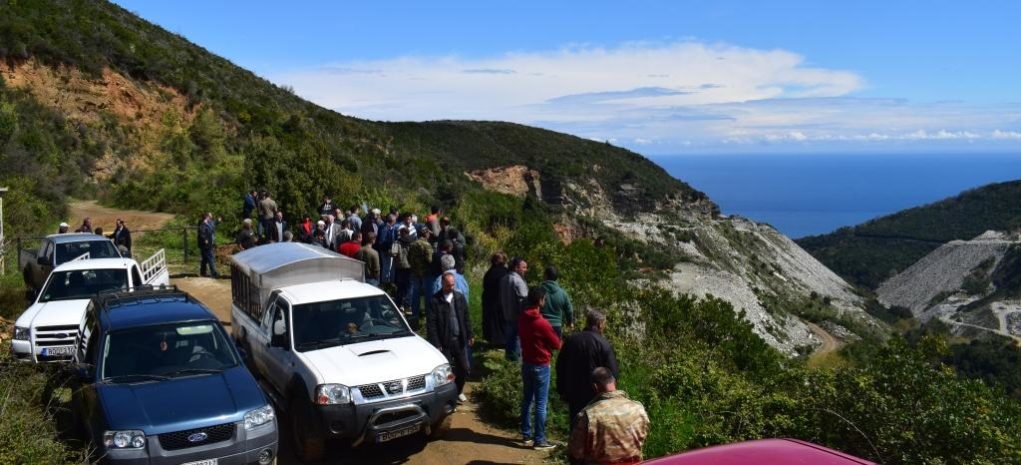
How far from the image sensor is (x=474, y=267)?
19.6m

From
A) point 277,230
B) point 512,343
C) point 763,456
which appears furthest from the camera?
point 277,230

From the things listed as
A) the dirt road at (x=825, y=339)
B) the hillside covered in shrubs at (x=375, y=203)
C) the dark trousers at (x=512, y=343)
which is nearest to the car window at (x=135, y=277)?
the hillside covered in shrubs at (x=375, y=203)

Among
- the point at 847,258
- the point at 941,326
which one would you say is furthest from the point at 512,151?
the point at 847,258

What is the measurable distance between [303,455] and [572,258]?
10507 mm

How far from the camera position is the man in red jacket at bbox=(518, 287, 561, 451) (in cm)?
795

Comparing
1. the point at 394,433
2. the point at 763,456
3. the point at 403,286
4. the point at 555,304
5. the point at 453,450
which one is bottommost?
the point at 453,450

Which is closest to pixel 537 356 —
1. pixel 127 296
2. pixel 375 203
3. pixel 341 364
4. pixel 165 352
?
pixel 341 364

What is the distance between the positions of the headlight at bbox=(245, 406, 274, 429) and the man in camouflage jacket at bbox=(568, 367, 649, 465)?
9.64ft

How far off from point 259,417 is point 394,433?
4.24 feet

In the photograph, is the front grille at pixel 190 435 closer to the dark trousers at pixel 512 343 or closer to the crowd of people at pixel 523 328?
the crowd of people at pixel 523 328

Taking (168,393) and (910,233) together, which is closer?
(168,393)

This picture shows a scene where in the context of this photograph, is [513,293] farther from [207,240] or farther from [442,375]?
[207,240]

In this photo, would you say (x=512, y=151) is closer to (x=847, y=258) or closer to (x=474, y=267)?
(x=847, y=258)

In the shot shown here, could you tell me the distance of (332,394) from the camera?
24.8 ft
